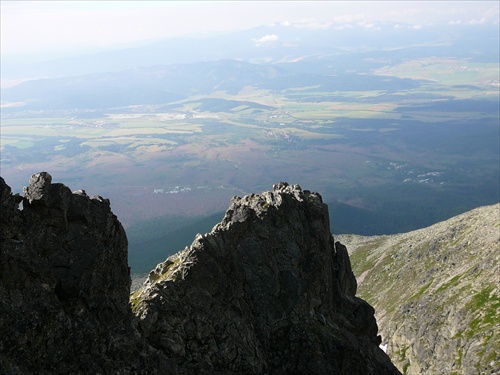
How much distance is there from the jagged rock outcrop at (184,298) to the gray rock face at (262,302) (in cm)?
9

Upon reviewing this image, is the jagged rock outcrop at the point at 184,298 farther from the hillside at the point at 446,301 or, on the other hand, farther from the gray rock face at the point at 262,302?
the hillside at the point at 446,301

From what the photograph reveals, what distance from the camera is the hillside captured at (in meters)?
77.6

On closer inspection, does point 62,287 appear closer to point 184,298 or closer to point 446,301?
point 184,298

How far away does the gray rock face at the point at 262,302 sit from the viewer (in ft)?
101

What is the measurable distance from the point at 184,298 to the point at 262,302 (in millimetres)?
7159

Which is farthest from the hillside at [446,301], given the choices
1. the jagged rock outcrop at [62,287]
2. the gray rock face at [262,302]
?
the jagged rock outcrop at [62,287]

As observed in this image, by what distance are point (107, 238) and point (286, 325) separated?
16087 mm

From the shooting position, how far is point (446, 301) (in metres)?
92.7

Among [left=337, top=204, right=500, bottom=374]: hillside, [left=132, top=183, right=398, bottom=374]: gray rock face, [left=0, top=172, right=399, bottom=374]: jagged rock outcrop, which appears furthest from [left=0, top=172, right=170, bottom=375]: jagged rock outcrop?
[left=337, top=204, right=500, bottom=374]: hillside

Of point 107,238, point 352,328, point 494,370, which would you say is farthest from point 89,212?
point 494,370

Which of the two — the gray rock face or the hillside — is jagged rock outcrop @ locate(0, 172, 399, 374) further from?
the hillside

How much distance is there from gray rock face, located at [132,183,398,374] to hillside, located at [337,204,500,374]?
127 ft

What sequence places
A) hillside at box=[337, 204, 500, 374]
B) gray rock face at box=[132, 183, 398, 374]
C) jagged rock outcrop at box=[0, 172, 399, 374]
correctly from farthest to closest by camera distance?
hillside at box=[337, 204, 500, 374], gray rock face at box=[132, 183, 398, 374], jagged rock outcrop at box=[0, 172, 399, 374]

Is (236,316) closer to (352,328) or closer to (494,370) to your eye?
(352,328)
